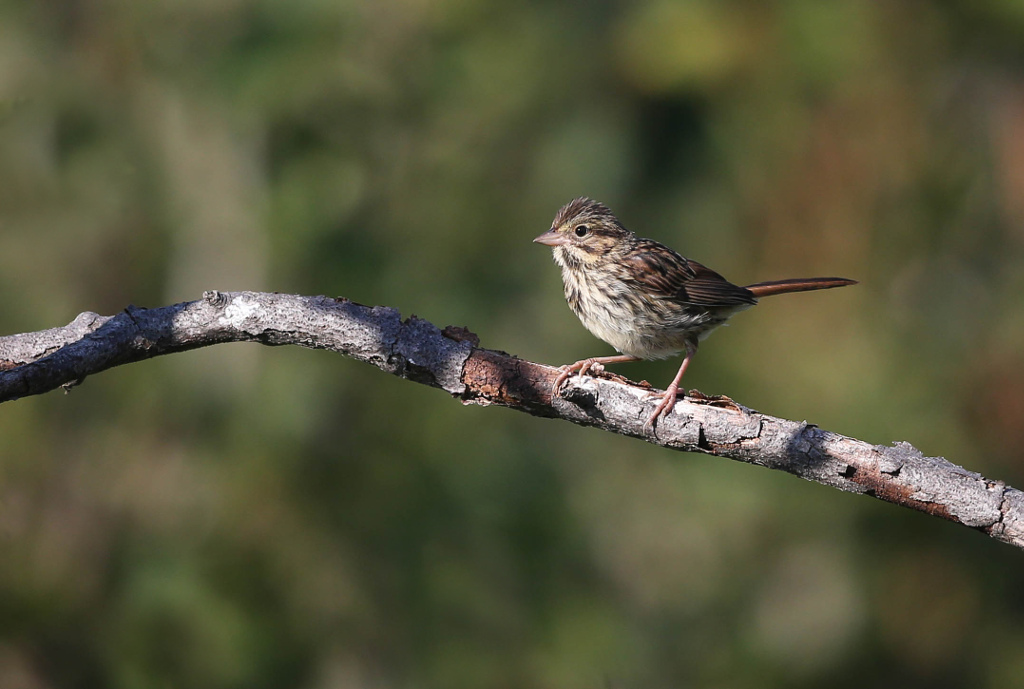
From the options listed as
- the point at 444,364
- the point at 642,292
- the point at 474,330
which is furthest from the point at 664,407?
the point at 474,330

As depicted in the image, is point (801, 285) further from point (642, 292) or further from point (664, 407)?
point (664, 407)

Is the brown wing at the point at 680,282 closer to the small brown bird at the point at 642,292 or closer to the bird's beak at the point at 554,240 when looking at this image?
the small brown bird at the point at 642,292

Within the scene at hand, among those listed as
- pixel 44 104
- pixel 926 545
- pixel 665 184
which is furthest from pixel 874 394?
pixel 44 104

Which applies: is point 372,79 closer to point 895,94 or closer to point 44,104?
point 44,104

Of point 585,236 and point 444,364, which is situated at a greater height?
point 585,236

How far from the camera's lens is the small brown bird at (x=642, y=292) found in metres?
4.46

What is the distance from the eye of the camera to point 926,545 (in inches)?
270

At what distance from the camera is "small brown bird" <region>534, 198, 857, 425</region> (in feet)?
14.6

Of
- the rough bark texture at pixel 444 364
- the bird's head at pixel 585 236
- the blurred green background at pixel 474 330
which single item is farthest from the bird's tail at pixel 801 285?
the blurred green background at pixel 474 330

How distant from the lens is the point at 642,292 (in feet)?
14.7

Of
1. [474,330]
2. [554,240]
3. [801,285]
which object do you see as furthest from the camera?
[474,330]

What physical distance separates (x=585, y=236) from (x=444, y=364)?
6.43ft

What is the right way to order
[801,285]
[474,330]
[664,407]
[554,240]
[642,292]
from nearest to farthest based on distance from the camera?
1. [664,407]
2. [801,285]
3. [642,292]
4. [554,240]
5. [474,330]

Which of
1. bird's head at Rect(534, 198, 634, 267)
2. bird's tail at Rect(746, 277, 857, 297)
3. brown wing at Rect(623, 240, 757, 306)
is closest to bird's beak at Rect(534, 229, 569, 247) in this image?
bird's head at Rect(534, 198, 634, 267)
